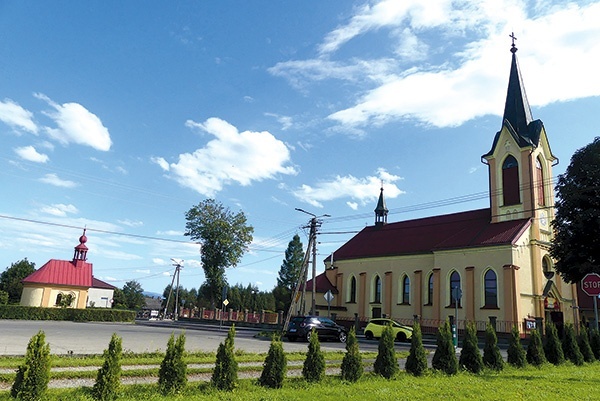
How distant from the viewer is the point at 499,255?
33.4 m

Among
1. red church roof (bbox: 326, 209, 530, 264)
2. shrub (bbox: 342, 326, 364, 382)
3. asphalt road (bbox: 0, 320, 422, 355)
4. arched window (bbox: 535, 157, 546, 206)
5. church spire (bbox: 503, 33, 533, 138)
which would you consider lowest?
asphalt road (bbox: 0, 320, 422, 355)

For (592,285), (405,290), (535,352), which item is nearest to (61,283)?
(405,290)

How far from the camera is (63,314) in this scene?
42.2 metres

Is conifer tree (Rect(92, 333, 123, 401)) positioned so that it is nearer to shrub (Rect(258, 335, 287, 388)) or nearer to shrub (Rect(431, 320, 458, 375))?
shrub (Rect(258, 335, 287, 388))

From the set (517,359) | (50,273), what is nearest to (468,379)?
(517,359)

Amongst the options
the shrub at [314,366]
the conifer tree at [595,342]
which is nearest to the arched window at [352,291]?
the conifer tree at [595,342]

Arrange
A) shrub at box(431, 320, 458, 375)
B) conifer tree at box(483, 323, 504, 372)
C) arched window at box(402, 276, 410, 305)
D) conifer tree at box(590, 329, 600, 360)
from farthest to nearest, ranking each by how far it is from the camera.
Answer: arched window at box(402, 276, 410, 305), conifer tree at box(590, 329, 600, 360), conifer tree at box(483, 323, 504, 372), shrub at box(431, 320, 458, 375)

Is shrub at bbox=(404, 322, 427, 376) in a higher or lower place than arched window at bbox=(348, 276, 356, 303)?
lower

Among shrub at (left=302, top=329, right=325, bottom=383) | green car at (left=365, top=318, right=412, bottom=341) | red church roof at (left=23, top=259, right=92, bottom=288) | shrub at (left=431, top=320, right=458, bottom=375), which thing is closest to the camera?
shrub at (left=302, top=329, right=325, bottom=383)

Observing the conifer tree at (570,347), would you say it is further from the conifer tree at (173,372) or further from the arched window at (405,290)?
the arched window at (405,290)

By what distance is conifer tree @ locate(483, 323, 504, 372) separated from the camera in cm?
1302

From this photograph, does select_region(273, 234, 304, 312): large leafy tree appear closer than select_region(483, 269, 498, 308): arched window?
No

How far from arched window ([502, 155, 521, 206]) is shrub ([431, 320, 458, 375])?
27783 millimetres

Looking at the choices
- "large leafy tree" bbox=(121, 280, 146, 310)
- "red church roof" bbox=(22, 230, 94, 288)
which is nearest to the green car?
"red church roof" bbox=(22, 230, 94, 288)
